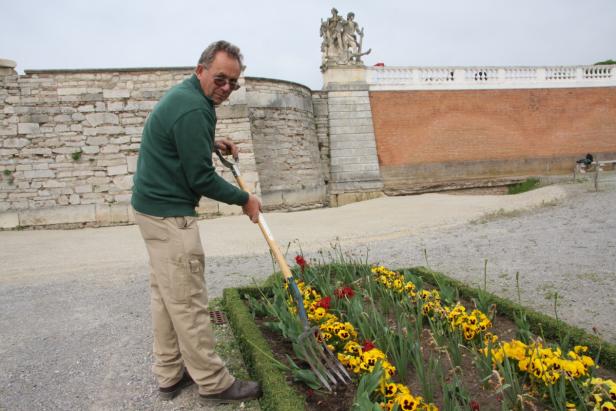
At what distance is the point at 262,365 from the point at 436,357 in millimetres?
1167

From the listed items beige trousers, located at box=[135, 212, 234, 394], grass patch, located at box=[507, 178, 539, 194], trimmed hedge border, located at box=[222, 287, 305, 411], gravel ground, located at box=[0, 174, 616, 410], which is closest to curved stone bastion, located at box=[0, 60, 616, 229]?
grass patch, located at box=[507, 178, 539, 194]

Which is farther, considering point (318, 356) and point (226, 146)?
point (226, 146)

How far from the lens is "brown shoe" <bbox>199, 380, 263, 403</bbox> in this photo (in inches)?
112

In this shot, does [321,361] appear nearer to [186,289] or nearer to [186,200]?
[186,289]

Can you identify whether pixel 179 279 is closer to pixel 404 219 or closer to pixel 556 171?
pixel 404 219

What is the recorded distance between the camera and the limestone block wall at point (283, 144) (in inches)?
577

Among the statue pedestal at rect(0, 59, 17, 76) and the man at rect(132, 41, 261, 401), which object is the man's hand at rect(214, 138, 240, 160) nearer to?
the man at rect(132, 41, 261, 401)

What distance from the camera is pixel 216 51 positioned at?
2713 millimetres

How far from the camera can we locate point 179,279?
2717 millimetres

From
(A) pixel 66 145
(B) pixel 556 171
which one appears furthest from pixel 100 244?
(B) pixel 556 171

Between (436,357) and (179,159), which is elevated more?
(179,159)

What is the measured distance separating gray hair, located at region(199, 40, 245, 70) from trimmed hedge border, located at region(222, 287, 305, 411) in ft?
6.06

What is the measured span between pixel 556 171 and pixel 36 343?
783 inches

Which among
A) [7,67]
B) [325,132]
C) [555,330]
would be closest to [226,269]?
[555,330]
